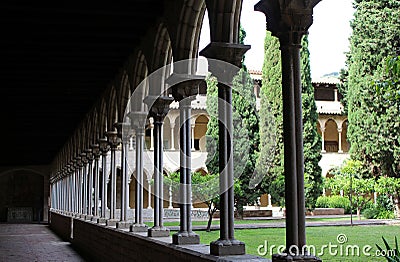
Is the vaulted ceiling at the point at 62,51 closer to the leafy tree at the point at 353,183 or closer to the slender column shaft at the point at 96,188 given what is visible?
the slender column shaft at the point at 96,188

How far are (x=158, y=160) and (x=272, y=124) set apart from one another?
15.7 m

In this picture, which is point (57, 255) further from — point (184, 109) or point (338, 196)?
point (338, 196)

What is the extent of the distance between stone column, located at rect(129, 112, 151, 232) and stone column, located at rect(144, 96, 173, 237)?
0.83 meters

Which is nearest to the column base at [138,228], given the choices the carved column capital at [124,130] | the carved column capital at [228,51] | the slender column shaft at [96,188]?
→ the carved column capital at [124,130]

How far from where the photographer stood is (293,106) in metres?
3.84

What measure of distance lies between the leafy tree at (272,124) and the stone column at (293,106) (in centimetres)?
1784

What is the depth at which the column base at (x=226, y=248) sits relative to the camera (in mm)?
4629

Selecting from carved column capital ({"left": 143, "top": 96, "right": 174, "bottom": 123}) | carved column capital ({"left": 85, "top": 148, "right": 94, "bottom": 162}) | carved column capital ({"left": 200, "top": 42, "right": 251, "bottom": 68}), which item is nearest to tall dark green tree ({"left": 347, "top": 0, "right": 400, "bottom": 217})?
carved column capital ({"left": 85, "top": 148, "right": 94, "bottom": 162})

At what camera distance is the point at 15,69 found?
971cm

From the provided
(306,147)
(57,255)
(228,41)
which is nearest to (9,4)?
(228,41)

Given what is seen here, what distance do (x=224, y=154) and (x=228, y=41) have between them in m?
1.06

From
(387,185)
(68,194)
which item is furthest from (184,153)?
(387,185)

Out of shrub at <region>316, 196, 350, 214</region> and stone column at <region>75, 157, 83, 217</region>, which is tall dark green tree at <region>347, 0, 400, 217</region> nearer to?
shrub at <region>316, 196, 350, 214</region>

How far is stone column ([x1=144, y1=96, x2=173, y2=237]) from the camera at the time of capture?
277 inches
